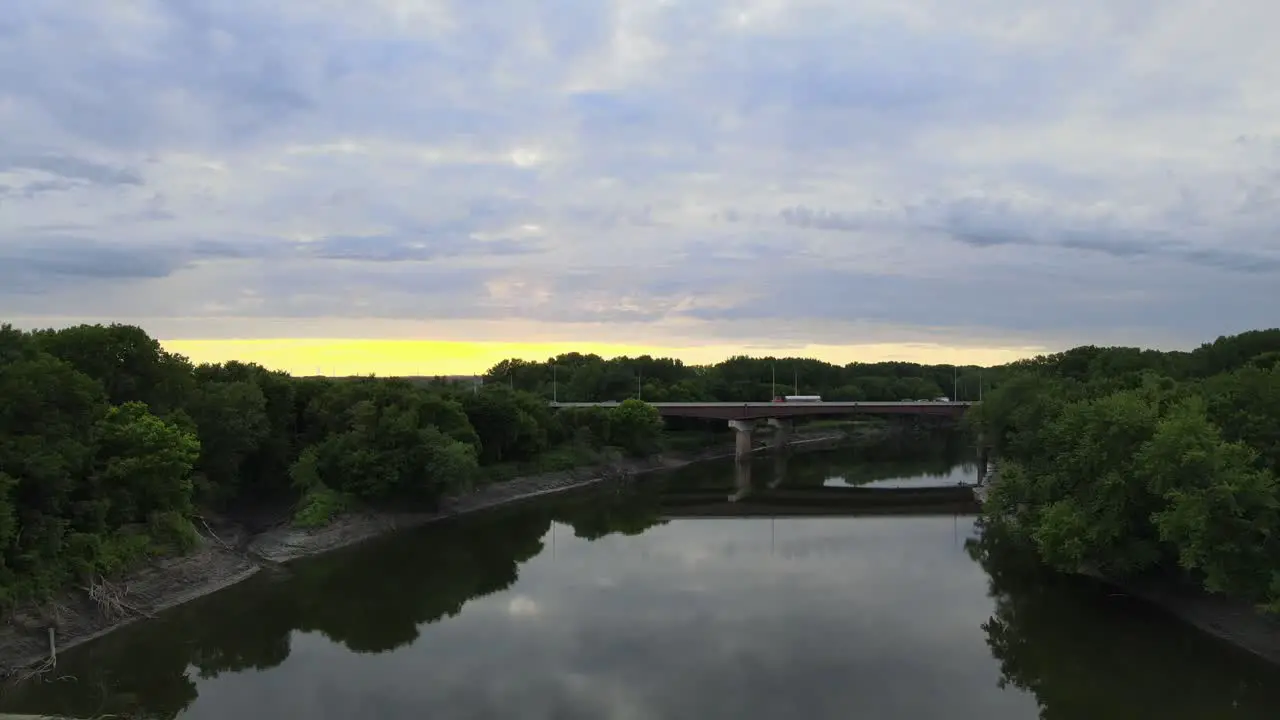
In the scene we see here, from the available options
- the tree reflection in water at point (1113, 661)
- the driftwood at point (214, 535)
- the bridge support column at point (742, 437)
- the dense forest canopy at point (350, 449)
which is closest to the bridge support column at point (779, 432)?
the bridge support column at point (742, 437)

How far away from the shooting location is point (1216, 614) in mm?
24922

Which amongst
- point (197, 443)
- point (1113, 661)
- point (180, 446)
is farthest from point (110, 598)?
point (1113, 661)

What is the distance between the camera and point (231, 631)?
26766mm

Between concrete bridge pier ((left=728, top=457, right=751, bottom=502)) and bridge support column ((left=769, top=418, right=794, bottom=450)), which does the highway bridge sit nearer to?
concrete bridge pier ((left=728, top=457, right=751, bottom=502))

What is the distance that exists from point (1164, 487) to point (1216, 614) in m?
4.54

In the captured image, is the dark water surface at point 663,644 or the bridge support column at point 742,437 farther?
the bridge support column at point 742,437

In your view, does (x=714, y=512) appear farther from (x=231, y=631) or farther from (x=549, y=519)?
Result: (x=231, y=631)

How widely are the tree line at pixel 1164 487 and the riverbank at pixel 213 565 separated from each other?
28.4 m

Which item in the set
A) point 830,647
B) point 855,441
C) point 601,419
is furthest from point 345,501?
point 855,441

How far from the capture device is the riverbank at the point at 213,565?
23516mm

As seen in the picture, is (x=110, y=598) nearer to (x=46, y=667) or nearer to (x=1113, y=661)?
(x=46, y=667)

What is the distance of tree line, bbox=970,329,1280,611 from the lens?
22.0 m

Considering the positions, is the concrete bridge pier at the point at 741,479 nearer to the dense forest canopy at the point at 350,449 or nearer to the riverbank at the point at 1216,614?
the dense forest canopy at the point at 350,449

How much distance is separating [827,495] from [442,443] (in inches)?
1074
